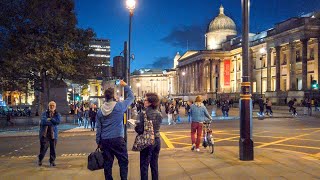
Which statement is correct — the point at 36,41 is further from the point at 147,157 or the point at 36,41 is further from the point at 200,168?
the point at 147,157

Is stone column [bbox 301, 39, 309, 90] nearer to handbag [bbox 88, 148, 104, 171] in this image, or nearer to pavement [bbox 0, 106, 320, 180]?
pavement [bbox 0, 106, 320, 180]

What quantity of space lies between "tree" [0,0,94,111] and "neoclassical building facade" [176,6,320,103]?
3137 cm

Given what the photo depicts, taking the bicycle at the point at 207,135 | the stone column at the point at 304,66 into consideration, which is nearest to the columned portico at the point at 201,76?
the stone column at the point at 304,66

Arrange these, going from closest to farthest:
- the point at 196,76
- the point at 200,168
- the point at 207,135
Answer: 1. the point at 200,168
2. the point at 207,135
3. the point at 196,76

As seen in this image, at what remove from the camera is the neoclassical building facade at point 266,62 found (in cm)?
6806

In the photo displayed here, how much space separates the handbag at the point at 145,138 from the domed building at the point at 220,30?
126 m

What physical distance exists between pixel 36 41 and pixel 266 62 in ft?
224

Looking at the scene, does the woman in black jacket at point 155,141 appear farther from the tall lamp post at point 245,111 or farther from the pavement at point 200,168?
the tall lamp post at point 245,111

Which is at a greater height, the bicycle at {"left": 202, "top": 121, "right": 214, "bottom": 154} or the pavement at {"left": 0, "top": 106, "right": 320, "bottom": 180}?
the bicycle at {"left": 202, "top": 121, "right": 214, "bottom": 154}

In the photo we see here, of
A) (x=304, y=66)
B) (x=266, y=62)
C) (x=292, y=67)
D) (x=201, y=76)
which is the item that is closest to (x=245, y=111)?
(x=304, y=66)

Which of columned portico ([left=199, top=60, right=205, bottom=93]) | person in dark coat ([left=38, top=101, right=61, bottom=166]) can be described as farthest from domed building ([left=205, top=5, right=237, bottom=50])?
person in dark coat ([left=38, top=101, right=61, bottom=166])

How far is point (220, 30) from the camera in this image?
133 metres

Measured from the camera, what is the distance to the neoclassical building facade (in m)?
68.1

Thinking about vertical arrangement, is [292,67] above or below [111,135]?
above
